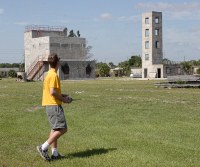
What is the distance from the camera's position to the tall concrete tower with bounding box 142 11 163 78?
9175cm

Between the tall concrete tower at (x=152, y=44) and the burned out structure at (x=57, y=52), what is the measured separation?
470 inches

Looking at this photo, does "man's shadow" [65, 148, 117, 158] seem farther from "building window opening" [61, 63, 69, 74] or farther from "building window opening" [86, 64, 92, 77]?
"building window opening" [86, 64, 92, 77]

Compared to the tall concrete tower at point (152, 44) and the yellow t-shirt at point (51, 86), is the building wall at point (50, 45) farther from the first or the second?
the yellow t-shirt at point (51, 86)

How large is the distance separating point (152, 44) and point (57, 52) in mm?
19290

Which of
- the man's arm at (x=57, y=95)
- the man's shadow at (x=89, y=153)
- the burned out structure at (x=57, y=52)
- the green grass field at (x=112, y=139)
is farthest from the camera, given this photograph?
the burned out structure at (x=57, y=52)

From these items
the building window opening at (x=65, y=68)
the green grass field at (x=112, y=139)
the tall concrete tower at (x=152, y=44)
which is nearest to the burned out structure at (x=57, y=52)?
the building window opening at (x=65, y=68)

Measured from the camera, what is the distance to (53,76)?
8.54 metres

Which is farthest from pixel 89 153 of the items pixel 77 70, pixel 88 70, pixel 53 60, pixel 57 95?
pixel 88 70

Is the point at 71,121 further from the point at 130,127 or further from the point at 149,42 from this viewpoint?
the point at 149,42

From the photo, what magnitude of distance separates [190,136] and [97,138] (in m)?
2.22

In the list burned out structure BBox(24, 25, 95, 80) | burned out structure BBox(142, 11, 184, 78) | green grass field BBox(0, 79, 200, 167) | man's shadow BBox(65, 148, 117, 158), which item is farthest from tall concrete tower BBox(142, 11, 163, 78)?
man's shadow BBox(65, 148, 117, 158)

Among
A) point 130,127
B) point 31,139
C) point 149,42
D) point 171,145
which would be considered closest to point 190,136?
point 171,145

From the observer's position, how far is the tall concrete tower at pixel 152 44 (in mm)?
91750

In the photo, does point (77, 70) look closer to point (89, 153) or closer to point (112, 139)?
point (112, 139)
